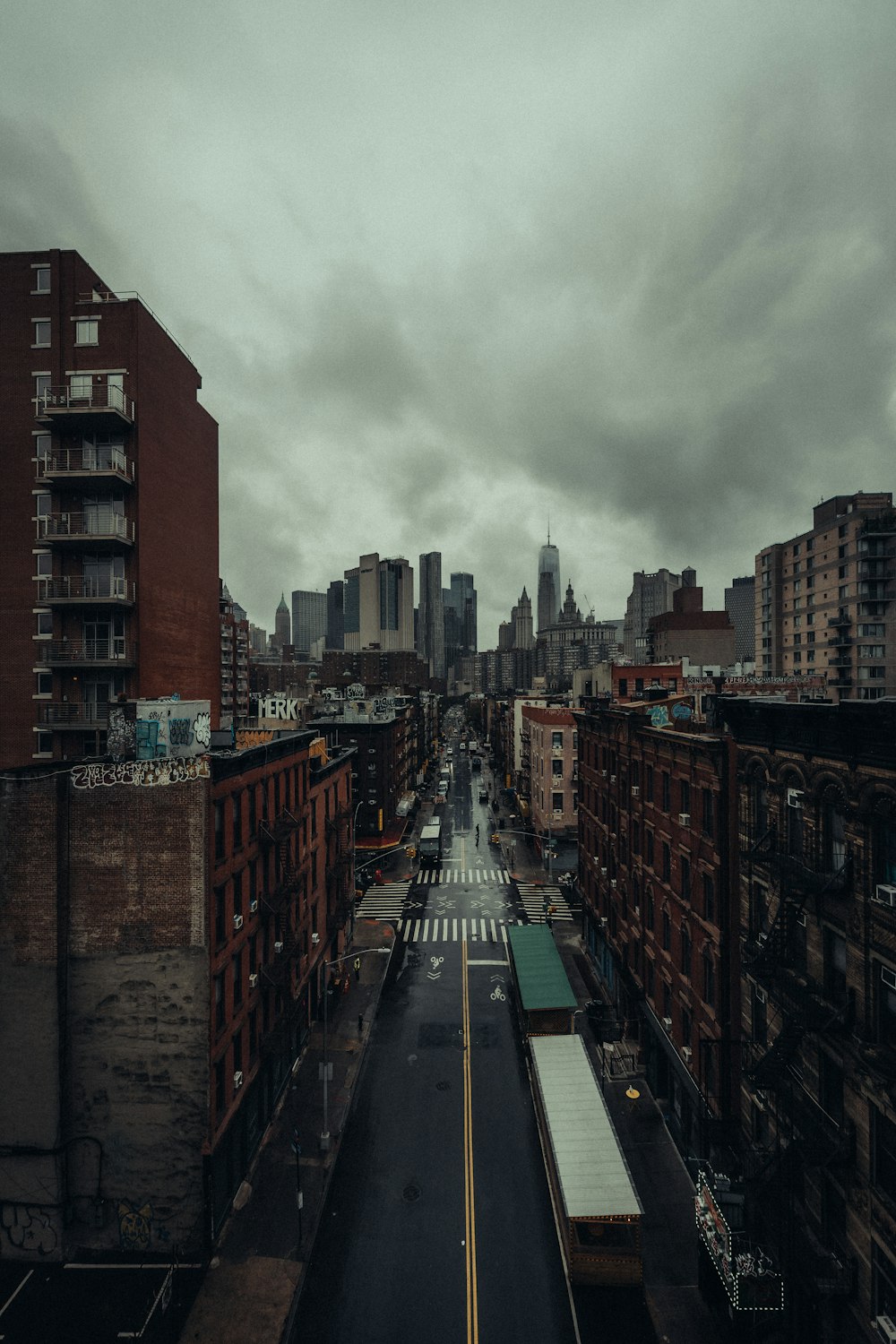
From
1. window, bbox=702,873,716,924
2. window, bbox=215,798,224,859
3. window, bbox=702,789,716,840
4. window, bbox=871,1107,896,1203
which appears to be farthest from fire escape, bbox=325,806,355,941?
window, bbox=871,1107,896,1203

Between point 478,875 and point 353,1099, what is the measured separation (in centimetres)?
3830

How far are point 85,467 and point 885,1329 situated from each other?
144 ft

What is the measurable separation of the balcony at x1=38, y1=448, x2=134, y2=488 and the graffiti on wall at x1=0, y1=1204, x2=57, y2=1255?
31.0m

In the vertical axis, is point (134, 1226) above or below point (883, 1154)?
below

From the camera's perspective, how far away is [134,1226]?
2200cm

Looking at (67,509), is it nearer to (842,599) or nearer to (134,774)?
(134,774)

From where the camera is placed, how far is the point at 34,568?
3059 cm

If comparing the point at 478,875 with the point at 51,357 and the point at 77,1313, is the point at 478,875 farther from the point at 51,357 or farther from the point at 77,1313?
the point at 51,357

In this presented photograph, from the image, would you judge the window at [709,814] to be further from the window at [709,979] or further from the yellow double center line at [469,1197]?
the yellow double center line at [469,1197]

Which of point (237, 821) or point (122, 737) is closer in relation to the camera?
point (122, 737)

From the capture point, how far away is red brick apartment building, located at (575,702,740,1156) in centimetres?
2377

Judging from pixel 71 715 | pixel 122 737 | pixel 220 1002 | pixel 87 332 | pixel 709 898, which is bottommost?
pixel 220 1002

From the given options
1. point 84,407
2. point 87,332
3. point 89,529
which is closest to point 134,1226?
point 89,529

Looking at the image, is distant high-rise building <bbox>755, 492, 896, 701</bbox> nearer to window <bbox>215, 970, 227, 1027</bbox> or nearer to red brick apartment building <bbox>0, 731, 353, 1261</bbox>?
window <bbox>215, 970, 227, 1027</bbox>
